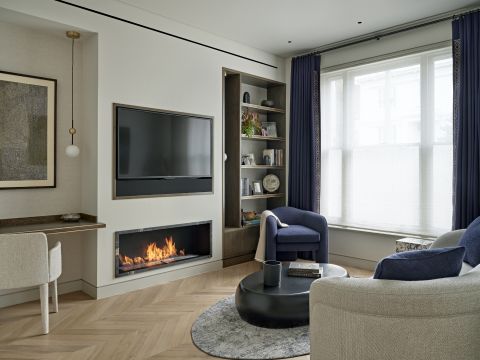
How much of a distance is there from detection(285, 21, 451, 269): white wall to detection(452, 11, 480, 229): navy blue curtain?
0.27 m

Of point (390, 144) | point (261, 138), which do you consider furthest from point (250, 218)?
point (390, 144)

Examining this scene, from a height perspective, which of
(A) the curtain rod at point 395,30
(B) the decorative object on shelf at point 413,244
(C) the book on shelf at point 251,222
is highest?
(A) the curtain rod at point 395,30

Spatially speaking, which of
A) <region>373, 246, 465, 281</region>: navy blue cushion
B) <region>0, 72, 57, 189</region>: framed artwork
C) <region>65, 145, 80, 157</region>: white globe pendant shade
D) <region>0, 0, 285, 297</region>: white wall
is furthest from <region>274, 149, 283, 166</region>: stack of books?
<region>373, 246, 465, 281</region>: navy blue cushion

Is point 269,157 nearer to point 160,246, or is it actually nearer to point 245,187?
point 245,187

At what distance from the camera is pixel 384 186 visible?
4418 mm

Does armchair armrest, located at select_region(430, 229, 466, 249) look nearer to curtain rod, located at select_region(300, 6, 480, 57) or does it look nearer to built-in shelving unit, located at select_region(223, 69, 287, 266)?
curtain rod, located at select_region(300, 6, 480, 57)

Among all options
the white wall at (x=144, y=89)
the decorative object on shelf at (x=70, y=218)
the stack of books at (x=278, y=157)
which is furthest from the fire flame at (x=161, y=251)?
the stack of books at (x=278, y=157)

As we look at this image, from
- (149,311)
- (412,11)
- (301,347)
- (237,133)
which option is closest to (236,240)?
(237,133)

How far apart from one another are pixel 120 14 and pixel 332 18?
7.08 ft

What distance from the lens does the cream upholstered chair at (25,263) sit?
2572mm

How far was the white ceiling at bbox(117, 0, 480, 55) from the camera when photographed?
142 inches

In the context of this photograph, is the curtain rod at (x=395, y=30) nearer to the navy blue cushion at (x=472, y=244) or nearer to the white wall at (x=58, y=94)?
the navy blue cushion at (x=472, y=244)

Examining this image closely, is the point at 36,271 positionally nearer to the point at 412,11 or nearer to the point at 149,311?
the point at 149,311

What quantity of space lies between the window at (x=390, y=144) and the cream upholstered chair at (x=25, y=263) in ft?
11.2
